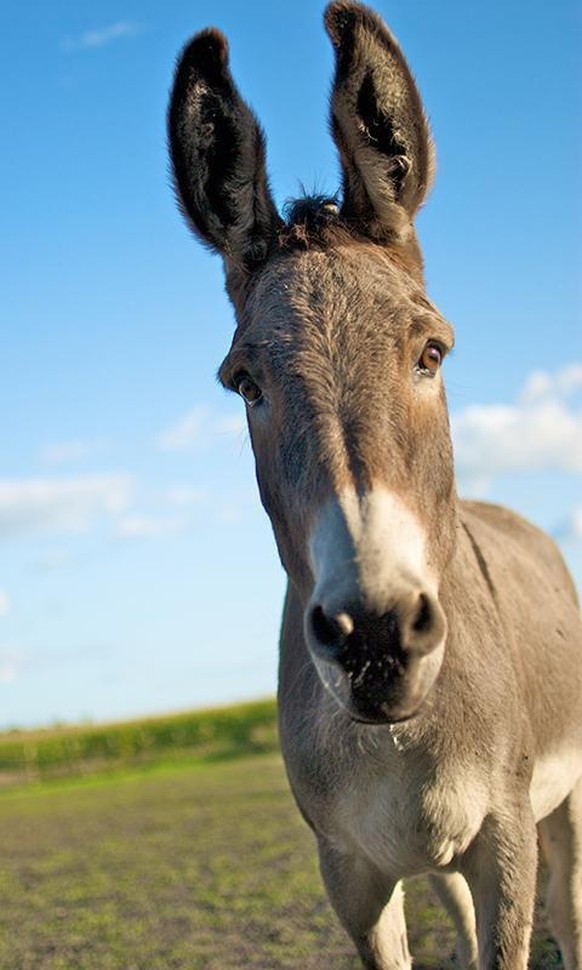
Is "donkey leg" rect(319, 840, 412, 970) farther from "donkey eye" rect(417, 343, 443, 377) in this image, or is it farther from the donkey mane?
the donkey mane

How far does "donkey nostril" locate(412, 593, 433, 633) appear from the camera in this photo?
3.32 meters

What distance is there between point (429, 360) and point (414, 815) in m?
1.85

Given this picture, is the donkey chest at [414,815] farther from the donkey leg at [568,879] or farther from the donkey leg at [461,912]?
the donkey leg at [568,879]

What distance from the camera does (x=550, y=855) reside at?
21.8 feet

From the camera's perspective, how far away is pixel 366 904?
5.04 metres

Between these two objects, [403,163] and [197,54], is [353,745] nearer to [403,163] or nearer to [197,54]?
[403,163]

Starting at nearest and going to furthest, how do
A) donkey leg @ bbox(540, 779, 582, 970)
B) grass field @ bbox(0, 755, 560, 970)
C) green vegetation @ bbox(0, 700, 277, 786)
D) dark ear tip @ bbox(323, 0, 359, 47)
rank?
dark ear tip @ bbox(323, 0, 359, 47), donkey leg @ bbox(540, 779, 582, 970), grass field @ bbox(0, 755, 560, 970), green vegetation @ bbox(0, 700, 277, 786)

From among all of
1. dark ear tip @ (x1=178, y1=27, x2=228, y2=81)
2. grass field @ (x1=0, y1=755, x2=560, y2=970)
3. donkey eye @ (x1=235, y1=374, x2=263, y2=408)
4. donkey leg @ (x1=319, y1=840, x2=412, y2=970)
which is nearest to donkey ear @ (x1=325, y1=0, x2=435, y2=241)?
dark ear tip @ (x1=178, y1=27, x2=228, y2=81)

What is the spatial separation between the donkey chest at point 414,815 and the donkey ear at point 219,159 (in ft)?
7.61

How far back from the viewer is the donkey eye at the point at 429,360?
13.6 ft

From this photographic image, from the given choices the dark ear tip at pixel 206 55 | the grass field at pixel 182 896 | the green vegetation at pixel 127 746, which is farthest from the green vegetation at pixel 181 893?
the green vegetation at pixel 127 746

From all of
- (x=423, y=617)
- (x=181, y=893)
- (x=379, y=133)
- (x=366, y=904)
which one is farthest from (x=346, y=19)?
(x=181, y=893)

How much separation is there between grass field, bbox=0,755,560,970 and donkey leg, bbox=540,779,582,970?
3.84 feet

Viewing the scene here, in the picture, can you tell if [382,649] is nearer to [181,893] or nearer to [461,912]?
[461,912]
